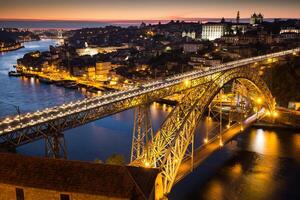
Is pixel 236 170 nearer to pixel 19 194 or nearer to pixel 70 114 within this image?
pixel 70 114

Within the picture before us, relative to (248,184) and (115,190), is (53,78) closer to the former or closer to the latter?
(248,184)

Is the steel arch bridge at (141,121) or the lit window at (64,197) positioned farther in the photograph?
the steel arch bridge at (141,121)

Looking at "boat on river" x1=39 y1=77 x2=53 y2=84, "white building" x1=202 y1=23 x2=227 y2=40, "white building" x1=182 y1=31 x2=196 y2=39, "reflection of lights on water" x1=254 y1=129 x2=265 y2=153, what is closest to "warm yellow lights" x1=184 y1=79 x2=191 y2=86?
"reflection of lights on water" x1=254 y1=129 x2=265 y2=153

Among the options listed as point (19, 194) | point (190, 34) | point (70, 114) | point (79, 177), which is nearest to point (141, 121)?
point (70, 114)

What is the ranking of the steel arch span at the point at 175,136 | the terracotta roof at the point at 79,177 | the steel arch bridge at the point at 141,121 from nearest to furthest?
the terracotta roof at the point at 79,177
the steel arch bridge at the point at 141,121
the steel arch span at the point at 175,136

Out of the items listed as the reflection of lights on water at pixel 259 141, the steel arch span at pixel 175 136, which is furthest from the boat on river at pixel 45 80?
the steel arch span at pixel 175 136

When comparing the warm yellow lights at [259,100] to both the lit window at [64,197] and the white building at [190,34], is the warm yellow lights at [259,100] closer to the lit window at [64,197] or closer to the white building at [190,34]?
the lit window at [64,197]
